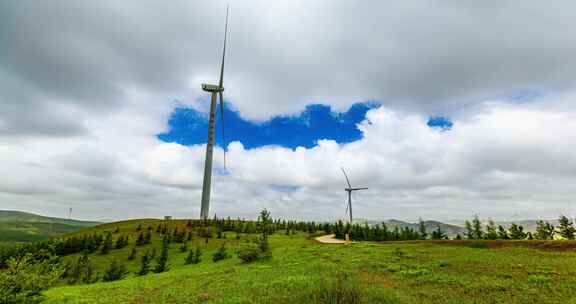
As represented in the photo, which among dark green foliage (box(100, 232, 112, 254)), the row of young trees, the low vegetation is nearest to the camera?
the low vegetation

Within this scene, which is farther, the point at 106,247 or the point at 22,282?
the point at 106,247

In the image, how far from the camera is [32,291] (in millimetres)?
19812

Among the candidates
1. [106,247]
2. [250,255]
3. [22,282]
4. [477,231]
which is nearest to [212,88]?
[106,247]

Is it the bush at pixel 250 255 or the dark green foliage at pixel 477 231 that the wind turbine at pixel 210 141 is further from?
the dark green foliage at pixel 477 231

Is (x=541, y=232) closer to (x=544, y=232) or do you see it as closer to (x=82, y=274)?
(x=544, y=232)

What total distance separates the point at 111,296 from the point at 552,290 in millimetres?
29109

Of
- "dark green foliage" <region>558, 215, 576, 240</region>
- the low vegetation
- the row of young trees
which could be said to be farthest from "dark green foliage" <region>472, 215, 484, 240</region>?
the low vegetation

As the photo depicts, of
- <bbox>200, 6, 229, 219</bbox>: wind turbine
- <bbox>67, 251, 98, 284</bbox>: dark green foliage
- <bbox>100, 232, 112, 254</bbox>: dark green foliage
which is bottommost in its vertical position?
<bbox>67, 251, 98, 284</bbox>: dark green foliage

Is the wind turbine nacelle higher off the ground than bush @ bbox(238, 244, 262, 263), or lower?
higher

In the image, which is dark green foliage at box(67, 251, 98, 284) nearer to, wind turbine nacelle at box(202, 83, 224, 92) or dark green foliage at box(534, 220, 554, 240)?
wind turbine nacelle at box(202, 83, 224, 92)

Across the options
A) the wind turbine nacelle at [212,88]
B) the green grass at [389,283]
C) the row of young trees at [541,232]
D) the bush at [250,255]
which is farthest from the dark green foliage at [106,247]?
the row of young trees at [541,232]

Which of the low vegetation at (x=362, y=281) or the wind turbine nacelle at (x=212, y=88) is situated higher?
the wind turbine nacelle at (x=212, y=88)

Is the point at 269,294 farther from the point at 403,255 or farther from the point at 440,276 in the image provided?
the point at 403,255

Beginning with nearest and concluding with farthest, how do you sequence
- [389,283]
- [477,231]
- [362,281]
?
[389,283], [362,281], [477,231]
